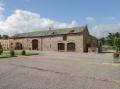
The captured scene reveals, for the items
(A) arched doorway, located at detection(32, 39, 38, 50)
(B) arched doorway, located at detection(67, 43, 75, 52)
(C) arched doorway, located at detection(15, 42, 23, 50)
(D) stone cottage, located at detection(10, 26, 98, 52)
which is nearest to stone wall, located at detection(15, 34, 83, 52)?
(D) stone cottage, located at detection(10, 26, 98, 52)

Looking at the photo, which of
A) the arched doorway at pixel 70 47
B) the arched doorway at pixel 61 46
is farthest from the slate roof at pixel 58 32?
the arched doorway at pixel 70 47

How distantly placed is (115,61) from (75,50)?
86.4ft

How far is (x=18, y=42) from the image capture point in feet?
197

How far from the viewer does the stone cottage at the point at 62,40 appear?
146 ft

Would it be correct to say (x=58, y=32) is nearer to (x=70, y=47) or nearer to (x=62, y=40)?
(x=62, y=40)

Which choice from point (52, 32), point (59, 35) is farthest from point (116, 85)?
point (52, 32)

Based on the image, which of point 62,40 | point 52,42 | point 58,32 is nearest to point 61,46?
point 62,40

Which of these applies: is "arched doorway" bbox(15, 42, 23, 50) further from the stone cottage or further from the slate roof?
the slate roof

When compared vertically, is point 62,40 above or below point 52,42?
above

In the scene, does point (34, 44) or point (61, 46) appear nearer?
point (61, 46)

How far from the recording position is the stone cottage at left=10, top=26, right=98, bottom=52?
146 ft

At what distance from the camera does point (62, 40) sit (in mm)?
47656

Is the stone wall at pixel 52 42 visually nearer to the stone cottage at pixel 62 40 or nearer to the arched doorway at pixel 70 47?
the stone cottage at pixel 62 40

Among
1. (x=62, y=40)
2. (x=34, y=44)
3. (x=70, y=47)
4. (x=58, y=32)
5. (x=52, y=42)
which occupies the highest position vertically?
(x=58, y=32)
